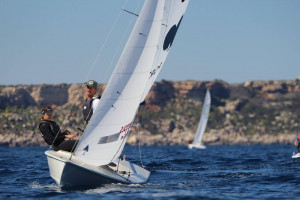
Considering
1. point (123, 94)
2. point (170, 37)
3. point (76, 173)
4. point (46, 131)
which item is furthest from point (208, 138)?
point (76, 173)

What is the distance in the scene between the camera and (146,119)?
631ft

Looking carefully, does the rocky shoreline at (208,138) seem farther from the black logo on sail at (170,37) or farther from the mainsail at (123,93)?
the mainsail at (123,93)

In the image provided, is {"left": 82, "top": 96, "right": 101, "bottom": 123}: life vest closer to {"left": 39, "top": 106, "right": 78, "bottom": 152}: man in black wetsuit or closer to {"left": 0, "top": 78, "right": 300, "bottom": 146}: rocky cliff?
{"left": 39, "top": 106, "right": 78, "bottom": 152}: man in black wetsuit

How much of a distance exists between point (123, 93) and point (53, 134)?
2276 millimetres

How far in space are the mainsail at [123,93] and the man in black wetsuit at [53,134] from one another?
2.49 feet

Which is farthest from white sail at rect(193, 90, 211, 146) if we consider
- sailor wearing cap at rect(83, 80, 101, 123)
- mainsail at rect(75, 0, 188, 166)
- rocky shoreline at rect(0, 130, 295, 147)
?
rocky shoreline at rect(0, 130, 295, 147)

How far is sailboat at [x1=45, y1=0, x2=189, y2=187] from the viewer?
544 inches

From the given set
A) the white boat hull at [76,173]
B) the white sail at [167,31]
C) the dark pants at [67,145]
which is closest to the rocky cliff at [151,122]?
the white sail at [167,31]

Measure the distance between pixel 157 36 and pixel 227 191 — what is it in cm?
453

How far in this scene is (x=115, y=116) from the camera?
561 inches

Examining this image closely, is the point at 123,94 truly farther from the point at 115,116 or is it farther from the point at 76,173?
the point at 76,173

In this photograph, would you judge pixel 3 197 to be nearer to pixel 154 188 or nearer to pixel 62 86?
pixel 154 188

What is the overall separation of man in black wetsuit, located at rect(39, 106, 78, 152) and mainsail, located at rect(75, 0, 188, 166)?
758 mm

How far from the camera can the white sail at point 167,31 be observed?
1614 centimetres
